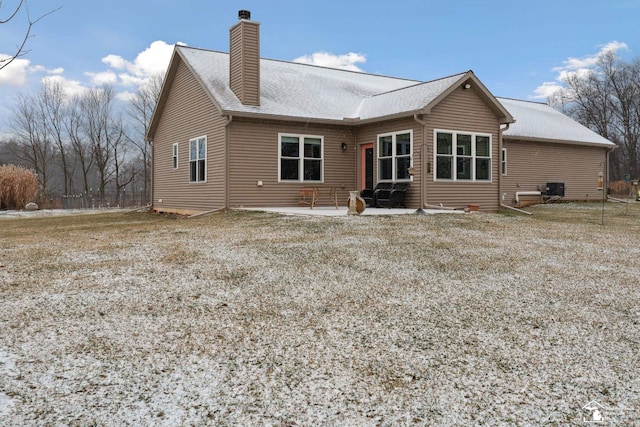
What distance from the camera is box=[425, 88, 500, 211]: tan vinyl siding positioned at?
38.7 feet

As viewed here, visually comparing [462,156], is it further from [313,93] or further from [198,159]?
[198,159]

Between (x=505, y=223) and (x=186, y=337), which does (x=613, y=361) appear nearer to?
(x=186, y=337)

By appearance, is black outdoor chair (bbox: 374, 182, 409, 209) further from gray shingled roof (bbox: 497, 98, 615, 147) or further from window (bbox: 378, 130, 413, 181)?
gray shingled roof (bbox: 497, 98, 615, 147)

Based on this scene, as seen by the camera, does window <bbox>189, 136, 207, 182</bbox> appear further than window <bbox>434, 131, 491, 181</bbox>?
Yes

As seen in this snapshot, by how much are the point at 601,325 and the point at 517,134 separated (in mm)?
14192

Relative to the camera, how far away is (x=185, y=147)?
14.0m

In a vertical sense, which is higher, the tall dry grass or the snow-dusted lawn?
the tall dry grass

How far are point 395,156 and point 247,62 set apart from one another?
446 centimetres

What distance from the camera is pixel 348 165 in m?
13.1

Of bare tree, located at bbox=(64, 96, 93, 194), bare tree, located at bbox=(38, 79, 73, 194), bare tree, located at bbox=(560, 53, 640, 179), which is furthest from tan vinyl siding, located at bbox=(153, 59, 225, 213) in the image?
bare tree, located at bbox=(560, 53, 640, 179)

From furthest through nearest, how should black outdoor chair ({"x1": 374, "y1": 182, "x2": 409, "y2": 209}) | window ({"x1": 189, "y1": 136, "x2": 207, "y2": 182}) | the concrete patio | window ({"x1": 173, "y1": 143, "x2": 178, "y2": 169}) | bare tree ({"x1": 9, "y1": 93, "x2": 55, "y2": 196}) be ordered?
bare tree ({"x1": 9, "y1": 93, "x2": 55, "y2": 196})
window ({"x1": 173, "y1": 143, "x2": 178, "y2": 169})
window ({"x1": 189, "y1": 136, "x2": 207, "y2": 182})
black outdoor chair ({"x1": 374, "y1": 182, "x2": 409, "y2": 209})
the concrete patio

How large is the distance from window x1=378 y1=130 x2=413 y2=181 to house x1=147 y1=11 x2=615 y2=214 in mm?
26

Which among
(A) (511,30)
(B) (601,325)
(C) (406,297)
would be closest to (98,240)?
(C) (406,297)

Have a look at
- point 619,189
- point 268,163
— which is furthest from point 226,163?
point 619,189
